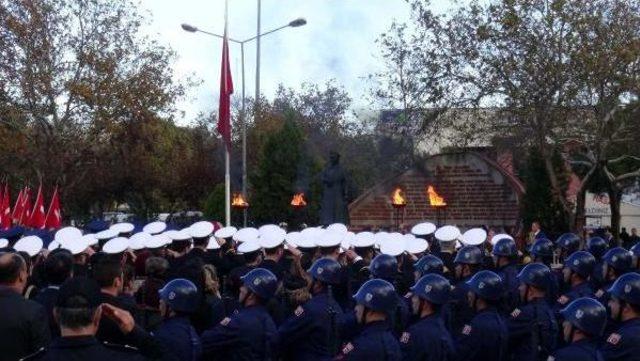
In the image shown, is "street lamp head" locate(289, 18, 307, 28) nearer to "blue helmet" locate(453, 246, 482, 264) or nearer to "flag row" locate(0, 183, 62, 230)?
"flag row" locate(0, 183, 62, 230)

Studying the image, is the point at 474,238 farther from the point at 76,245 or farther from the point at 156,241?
the point at 76,245

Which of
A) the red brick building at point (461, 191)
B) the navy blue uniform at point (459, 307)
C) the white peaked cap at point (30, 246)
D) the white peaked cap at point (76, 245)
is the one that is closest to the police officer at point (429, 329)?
the navy blue uniform at point (459, 307)

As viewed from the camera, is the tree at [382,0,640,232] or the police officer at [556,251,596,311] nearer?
the police officer at [556,251,596,311]

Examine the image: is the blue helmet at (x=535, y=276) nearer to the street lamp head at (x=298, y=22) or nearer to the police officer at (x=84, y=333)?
the police officer at (x=84, y=333)

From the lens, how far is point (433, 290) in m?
7.59

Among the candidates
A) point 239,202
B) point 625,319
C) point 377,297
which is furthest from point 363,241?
point 239,202

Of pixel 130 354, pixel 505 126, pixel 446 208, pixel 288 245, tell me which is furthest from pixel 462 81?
pixel 130 354

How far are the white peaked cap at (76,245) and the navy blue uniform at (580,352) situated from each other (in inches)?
236

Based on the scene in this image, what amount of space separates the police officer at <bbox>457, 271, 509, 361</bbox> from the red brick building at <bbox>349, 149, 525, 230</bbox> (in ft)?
65.8

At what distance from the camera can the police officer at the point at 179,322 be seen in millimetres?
6914

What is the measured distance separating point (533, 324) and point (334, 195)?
1469 cm

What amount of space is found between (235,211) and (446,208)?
13142 mm

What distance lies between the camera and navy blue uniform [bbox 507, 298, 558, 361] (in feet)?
28.2

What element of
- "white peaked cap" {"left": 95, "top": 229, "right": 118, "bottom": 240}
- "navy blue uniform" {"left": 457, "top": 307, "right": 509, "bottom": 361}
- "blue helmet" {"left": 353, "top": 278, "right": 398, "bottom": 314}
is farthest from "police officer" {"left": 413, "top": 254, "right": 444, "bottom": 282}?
"white peaked cap" {"left": 95, "top": 229, "right": 118, "bottom": 240}
